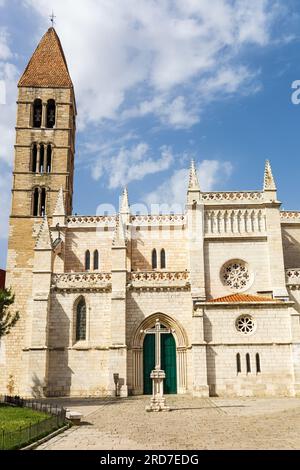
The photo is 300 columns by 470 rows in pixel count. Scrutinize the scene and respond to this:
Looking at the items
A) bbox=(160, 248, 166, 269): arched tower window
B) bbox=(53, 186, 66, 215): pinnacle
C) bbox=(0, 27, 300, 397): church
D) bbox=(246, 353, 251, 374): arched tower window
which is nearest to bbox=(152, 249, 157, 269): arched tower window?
bbox=(0, 27, 300, 397): church

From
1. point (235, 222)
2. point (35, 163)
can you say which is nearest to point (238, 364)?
point (235, 222)

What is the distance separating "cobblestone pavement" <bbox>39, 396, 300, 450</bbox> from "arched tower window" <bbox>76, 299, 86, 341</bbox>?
8.43 meters

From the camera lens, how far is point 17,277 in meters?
34.2

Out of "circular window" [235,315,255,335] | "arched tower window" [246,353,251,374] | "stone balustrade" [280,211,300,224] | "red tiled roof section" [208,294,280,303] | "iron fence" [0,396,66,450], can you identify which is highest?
"stone balustrade" [280,211,300,224]

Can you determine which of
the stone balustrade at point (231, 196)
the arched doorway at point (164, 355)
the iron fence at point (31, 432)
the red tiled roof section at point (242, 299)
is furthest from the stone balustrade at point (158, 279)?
the iron fence at point (31, 432)

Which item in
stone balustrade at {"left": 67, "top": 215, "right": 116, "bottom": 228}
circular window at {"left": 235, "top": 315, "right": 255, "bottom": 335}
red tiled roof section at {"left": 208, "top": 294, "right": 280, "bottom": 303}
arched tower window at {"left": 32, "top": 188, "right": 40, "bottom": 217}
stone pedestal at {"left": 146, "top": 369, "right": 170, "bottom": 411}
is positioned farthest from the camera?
arched tower window at {"left": 32, "top": 188, "right": 40, "bottom": 217}

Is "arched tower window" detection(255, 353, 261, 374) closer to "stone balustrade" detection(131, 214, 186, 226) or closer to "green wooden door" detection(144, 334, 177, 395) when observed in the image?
"green wooden door" detection(144, 334, 177, 395)

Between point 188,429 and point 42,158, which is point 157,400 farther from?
point 42,158

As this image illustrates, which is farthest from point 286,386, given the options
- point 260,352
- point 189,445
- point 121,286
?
point 189,445

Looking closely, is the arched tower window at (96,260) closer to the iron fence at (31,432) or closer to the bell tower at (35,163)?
the bell tower at (35,163)

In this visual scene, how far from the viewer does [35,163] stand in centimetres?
3809

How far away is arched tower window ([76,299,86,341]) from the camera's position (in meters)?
28.1
